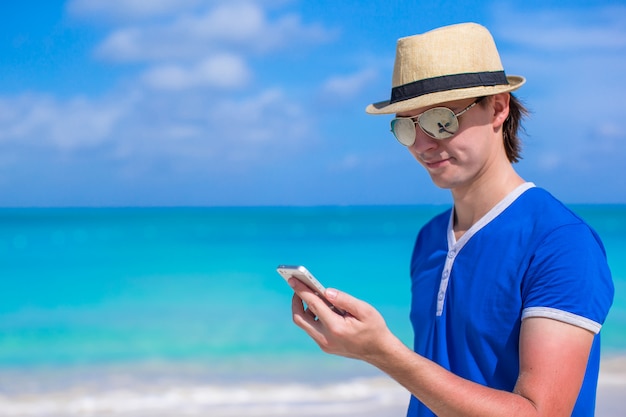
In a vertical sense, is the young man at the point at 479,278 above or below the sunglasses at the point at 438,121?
below

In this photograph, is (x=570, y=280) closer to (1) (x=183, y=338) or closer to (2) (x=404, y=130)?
(2) (x=404, y=130)

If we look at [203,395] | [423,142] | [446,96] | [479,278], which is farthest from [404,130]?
[203,395]

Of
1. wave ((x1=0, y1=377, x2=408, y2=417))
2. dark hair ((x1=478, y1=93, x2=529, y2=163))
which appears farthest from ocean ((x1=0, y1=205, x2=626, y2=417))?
dark hair ((x1=478, y1=93, x2=529, y2=163))

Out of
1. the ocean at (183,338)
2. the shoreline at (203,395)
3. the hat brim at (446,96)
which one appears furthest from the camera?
the ocean at (183,338)

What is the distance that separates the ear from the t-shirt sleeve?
44 centimetres

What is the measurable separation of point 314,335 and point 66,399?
22.4 feet

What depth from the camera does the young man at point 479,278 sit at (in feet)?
5.38

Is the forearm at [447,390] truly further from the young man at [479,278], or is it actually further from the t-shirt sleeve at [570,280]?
the t-shirt sleeve at [570,280]

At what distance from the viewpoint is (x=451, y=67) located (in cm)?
200

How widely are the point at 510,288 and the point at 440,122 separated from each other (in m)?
0.47

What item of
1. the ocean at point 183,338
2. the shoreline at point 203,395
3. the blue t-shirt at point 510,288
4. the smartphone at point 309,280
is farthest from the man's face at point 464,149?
the ocean at point 183,338

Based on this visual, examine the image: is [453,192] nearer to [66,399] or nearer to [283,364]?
[66,399]

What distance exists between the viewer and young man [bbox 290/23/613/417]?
5.38 feet

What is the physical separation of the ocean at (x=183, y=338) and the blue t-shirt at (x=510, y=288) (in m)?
4.80
